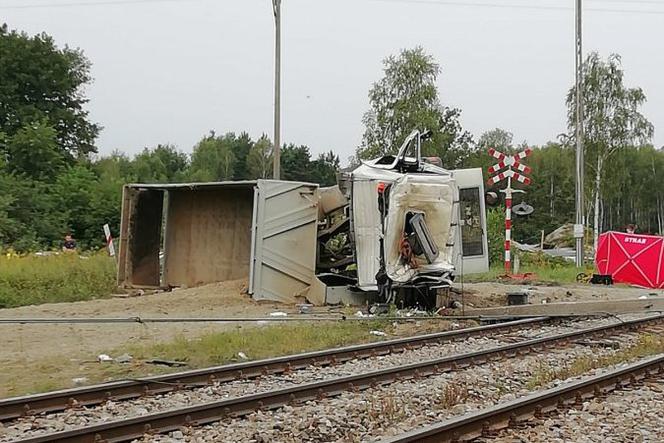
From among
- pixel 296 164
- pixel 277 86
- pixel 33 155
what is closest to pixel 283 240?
pixel 277 86

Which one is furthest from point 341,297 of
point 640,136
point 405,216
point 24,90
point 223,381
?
point 24,90

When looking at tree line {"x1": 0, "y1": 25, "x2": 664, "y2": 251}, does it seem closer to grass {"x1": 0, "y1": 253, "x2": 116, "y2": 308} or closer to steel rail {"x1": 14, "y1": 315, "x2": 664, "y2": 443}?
grass {"x1": 0, "y1": 253, "x2": 116, "y2": 308}

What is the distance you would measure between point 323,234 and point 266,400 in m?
9.90

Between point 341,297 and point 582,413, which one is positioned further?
point 341,297

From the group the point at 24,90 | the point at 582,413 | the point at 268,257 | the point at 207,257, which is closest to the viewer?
the point at 582,413

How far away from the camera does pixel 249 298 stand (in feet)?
53.6

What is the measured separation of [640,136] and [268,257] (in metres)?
39.5

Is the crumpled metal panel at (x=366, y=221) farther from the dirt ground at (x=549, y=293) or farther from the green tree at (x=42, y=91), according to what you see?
the green tree at (x=42, y=91)

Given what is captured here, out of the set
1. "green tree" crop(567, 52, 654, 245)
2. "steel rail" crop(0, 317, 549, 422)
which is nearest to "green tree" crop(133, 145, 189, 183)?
"green tree" crop(567, 52, 654, 245)

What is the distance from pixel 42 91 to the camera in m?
56.7

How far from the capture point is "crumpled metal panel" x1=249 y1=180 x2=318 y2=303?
16.1 m

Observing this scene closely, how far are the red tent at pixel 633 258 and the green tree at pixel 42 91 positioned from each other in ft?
130

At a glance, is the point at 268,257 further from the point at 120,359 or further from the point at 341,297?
the point at 120,359

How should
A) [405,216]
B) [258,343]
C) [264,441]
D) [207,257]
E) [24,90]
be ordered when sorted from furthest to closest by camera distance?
1. [24,90]
2. [207,257]
3. [405,216]
4. [258,343]
5. [264,441]
